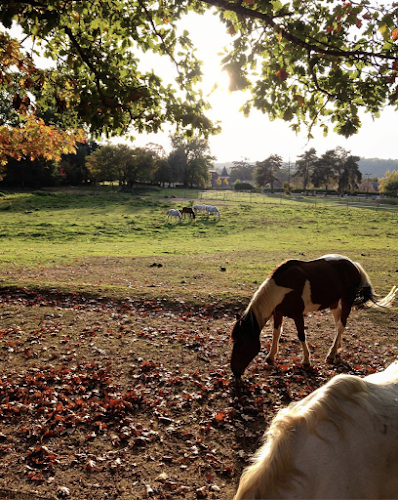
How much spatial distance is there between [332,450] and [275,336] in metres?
5.01

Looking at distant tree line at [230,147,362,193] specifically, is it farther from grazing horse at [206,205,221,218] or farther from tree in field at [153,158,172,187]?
grazing horse at [206,205,221,218]

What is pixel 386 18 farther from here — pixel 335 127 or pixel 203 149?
pixel 203 149

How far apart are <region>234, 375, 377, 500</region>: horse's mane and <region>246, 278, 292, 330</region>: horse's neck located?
130 inches

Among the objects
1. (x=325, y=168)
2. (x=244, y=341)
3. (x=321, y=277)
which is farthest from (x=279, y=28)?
(x=325, y=168)

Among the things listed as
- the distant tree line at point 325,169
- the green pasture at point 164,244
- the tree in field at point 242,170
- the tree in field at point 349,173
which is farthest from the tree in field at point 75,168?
the tree in field at point 242,170

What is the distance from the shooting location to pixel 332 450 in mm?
2213

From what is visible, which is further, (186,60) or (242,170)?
(242,170)

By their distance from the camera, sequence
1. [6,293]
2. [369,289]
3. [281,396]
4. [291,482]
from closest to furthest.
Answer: [291,482], [281,396], [369,289], [6,293]

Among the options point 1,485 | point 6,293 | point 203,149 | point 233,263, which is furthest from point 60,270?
point 203,149

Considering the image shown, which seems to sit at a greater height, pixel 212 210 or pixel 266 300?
pixel 212 210

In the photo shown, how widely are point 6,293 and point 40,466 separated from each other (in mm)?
7515

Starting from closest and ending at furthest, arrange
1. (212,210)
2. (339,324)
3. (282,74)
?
(282,74) < (339,324) < (212,210)

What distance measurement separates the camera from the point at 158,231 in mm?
29422

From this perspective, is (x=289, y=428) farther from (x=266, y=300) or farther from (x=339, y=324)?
(x=339, y=324)
